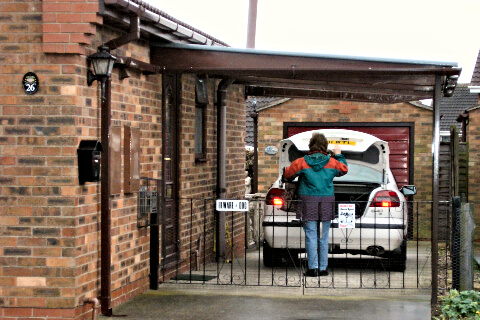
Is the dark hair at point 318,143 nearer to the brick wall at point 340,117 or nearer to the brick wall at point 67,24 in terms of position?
the brick wall at point 67,24

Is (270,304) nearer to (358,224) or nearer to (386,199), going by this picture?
(358,224)

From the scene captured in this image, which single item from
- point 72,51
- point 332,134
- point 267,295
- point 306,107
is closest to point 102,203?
point 72,51

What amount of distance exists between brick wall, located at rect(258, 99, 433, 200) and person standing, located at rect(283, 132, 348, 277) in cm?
763

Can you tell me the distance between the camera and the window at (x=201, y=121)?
12.3 m

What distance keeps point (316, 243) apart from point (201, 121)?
314cm

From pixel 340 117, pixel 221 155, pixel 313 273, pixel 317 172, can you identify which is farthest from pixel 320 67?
pixel 340 117

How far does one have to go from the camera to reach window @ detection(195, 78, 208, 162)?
1234 centimetres

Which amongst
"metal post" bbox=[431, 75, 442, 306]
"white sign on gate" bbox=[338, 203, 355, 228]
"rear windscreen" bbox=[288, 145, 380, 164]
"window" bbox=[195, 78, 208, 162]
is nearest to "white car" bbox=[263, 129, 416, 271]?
"white sign on gate" bbox=[338, 203, 355, 228]

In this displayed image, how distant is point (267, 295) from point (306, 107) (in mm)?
9158

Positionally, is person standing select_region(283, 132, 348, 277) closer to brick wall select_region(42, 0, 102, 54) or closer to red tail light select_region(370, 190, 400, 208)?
red tail light select_region(370, 190, 400, 208)

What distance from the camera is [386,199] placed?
11352 millimetres

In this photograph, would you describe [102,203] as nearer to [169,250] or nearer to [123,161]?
[123,161]

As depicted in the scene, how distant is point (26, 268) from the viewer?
7797 millimetres

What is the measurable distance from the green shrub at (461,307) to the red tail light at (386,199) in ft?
8.54
